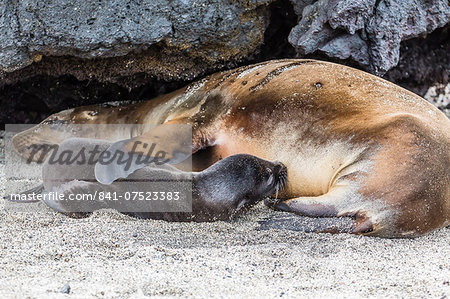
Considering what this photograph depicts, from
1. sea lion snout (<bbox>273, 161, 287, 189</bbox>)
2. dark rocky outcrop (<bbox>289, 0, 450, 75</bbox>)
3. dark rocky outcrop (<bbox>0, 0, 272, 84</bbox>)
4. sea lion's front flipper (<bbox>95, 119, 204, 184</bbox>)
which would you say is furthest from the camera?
dark rocky outcrop (<bbox>289, 0, 450, 75</bbox>)

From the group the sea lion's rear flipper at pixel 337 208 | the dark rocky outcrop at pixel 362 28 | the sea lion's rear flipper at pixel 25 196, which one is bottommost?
the sea lion's rear flipper at pixel 337 208

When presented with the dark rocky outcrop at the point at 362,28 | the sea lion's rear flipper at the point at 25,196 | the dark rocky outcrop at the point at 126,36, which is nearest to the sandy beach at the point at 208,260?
the sea lion's rear flipper at the point at 25,196

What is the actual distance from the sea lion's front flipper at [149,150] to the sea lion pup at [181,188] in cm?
7

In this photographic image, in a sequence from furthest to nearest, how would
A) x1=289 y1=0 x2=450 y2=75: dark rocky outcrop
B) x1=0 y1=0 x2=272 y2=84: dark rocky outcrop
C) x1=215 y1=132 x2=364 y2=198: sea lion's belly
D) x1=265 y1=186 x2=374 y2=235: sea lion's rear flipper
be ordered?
1. x1=289 y1=0 x2=450 y2=75: dark rocky outcrop
2. x1=0 y1=0 x2=272 y2=84: dark rocky outcrop
3. x1=215 y1=132 x2=364 y2=198: sea lion's belly
4. x1=265 y1=186 x2=374 y2=235: sea lion's rear flipper

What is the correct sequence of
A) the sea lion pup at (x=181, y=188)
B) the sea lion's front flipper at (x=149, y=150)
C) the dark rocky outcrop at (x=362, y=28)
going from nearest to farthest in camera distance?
the sea lion pup at (x=181, y=188)
the sea lion's front flipper at (x=149, y=150)
the dark rocky outcrop at (x=362, y=28)

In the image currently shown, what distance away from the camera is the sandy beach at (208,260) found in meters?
2.14

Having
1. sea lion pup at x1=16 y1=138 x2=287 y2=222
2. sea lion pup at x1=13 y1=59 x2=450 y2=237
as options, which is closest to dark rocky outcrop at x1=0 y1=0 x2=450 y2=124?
sea lion pup at x1=13 y1=59 x2=450 y2=237

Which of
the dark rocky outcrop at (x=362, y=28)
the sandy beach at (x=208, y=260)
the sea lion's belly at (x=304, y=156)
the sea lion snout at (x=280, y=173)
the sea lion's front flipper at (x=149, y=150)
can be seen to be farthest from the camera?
the dark rocky outcrop at (x=362, y=28)

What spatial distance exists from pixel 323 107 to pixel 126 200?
1.31 m

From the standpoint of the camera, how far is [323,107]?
11.7ft

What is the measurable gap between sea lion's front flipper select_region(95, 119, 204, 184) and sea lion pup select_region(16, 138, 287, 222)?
7cm

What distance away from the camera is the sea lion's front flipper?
10.4 ft

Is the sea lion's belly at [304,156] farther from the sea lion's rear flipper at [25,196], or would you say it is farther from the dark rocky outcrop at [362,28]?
the sea lion's rear flipper at [25,196]

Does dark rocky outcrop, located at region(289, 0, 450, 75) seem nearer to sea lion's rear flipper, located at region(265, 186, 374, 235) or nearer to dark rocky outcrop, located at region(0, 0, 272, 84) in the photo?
dark rocky outcrop, located at region(0, 0, 272, 84)
